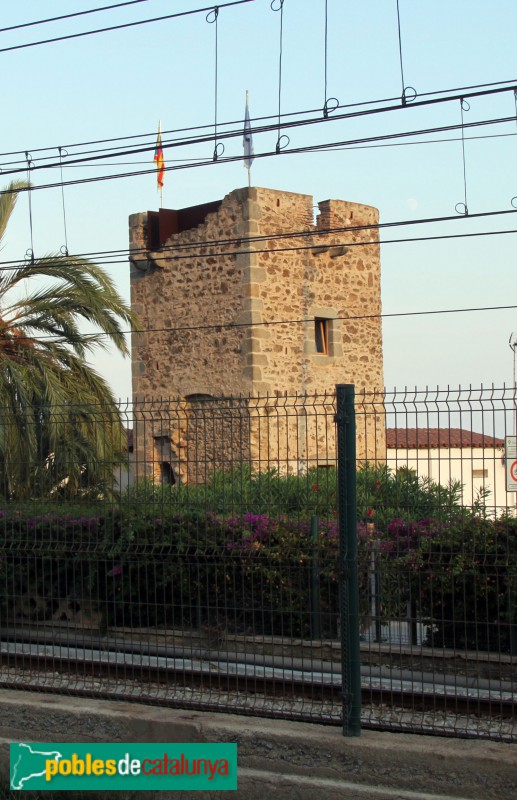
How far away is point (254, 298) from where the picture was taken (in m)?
21.9

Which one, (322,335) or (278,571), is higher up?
(322,335)

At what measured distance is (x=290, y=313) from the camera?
74.5 feet

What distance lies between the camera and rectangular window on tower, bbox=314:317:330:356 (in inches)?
930

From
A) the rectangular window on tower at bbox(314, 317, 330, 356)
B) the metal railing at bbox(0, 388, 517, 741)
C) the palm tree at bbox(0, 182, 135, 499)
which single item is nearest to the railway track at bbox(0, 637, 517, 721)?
the metal railing at bbox(0, 388, 517, 741)

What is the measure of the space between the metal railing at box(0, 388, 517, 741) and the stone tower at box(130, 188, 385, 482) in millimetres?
14015

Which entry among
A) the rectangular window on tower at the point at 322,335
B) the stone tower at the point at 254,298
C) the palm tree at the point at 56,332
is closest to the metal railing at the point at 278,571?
the palm tree at the point at 56,332

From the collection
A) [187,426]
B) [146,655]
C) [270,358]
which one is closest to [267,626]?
[146,655]

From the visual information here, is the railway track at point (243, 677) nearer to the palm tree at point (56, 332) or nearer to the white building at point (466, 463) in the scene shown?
the white building at point (466, 463)

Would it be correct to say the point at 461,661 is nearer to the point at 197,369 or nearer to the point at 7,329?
the point at 7,329

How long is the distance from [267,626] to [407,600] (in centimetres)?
95

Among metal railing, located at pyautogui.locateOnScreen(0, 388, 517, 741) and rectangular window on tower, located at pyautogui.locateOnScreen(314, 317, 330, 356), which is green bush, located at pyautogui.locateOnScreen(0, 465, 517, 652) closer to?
metal railing, located at pyautogui.locateOnScreen(0, 388, 517, 741)

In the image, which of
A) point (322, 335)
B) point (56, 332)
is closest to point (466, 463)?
point (56, 332)

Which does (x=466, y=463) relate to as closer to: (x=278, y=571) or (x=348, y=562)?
(x=348, y=562)

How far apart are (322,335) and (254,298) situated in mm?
2539
